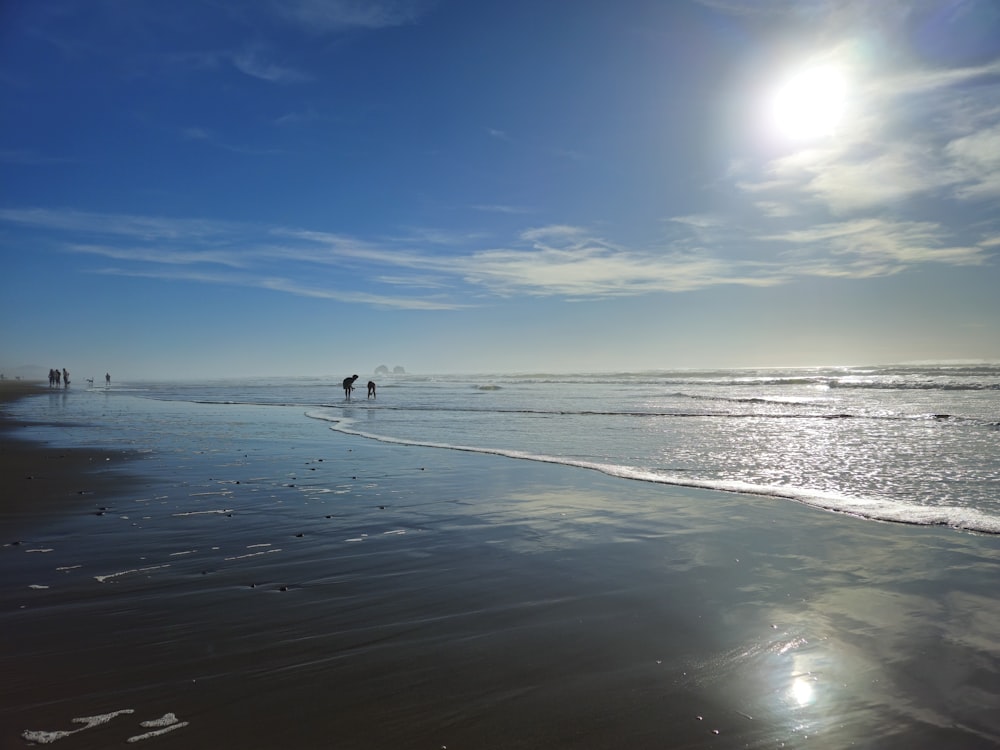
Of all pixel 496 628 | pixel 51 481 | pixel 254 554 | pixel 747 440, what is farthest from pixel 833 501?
pixel 51 481

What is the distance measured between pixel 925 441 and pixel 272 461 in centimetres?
1704

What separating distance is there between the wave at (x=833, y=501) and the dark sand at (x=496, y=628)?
56 centimetres

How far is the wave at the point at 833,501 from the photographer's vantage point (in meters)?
7.56

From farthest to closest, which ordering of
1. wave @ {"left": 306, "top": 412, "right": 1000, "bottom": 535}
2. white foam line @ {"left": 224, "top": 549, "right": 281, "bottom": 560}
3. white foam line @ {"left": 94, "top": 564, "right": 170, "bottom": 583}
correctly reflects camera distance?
wave @ {"left": 306, "top": 412, "right": 1000, "bottom": 535} → white foam line @ {"left": 224, "top": 549, "right": 281, "bottom": 560} → white foam line @ {"left": 94, "top": 564, "right": 170, "bottom": 583}

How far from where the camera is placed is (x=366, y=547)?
22.3 feet

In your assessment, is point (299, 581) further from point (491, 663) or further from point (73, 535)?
point (73, 535)

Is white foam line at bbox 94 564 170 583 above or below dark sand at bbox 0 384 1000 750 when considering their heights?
above

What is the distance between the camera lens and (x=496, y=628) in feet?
14.9

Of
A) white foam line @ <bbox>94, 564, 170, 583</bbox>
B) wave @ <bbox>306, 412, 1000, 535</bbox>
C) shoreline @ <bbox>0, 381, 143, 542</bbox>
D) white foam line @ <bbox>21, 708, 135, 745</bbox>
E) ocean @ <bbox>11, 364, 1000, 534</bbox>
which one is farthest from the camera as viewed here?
ocean @ <bbox>11, 364, 1000, 534</bbox>

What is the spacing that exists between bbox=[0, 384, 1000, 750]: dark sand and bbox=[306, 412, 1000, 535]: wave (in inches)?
22.1

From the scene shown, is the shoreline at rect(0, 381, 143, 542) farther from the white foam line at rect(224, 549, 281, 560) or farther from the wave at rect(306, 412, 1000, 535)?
the wave at rect(306, 412, 1000, 535)

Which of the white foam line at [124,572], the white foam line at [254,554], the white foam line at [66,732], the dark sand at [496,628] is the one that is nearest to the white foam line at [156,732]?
the dark sand at [496,628]

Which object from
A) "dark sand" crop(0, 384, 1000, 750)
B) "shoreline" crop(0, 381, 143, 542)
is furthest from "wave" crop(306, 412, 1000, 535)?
"shoreline" crop(0, 381, 143, 542)

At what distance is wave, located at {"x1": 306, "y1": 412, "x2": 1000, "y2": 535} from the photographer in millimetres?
7559
